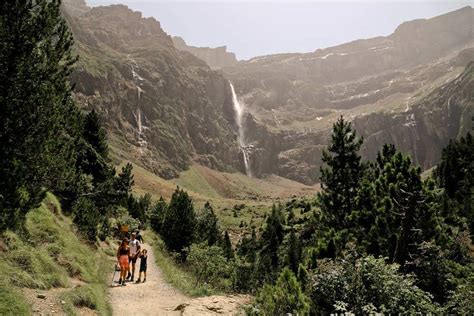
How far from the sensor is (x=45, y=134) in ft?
35.9

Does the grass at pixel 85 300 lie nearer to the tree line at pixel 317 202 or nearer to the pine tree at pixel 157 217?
the tree line at pixel 317 202

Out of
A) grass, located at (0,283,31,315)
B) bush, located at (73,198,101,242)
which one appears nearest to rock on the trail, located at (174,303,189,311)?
grass, located at (0,283,31,315)

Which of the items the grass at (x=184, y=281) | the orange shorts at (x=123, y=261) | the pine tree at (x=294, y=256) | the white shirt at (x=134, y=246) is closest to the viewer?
the orange shorts at (x=123, y=261)

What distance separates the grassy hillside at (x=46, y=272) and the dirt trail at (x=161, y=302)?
0.88 meters

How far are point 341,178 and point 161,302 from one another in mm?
18415

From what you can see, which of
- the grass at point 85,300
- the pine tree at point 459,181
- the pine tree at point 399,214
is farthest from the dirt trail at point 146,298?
the pine tree at point 459,181

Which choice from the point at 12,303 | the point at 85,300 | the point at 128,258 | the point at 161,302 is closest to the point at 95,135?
the point at 128,258

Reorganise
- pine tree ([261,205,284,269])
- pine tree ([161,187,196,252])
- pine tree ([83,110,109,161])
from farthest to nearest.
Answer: pine tree ([261,205,284,269]) < pine tree ([161,187,196,252]) < pine tree ([83,110,109,161])

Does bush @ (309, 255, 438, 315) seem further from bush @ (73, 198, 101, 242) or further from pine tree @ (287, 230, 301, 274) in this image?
pine tree @ (287, 230, 301, 274)

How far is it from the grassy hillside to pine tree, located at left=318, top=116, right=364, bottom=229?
56.2 ft

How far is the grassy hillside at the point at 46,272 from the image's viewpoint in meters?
10.2

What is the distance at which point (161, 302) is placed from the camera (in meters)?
15.2

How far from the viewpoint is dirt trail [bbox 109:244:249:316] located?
44.8 ft

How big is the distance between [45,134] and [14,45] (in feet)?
8.53
